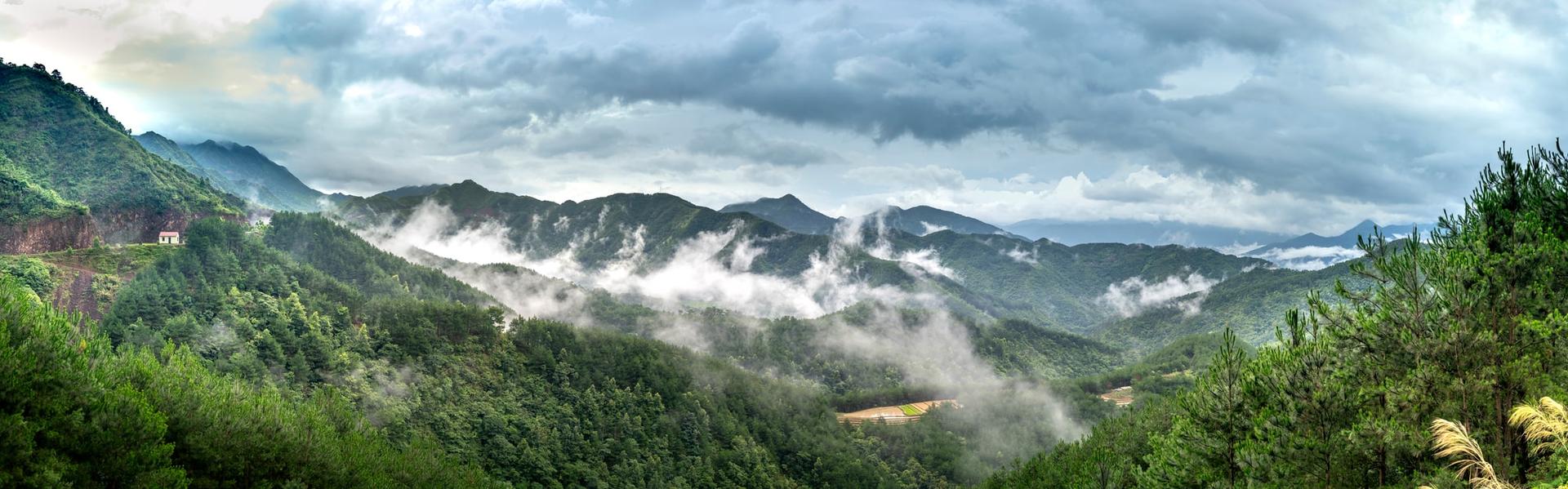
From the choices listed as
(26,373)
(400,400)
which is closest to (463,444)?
(400,400)

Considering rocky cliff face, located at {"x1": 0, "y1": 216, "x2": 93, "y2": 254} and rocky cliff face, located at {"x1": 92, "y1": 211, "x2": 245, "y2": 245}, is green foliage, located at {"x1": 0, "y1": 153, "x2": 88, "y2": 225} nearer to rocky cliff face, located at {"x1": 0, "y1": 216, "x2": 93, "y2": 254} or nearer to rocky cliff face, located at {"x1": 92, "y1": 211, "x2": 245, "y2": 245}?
rocky cliff face, located at {"x1": 0, "y1": 216, "x2": 93, "y2": 254}

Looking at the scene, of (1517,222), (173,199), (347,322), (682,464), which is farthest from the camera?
(173,199)

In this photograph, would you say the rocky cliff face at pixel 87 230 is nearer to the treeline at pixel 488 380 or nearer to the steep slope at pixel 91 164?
the steep slope at pixel 91 164

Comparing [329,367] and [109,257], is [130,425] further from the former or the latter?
[109,257]

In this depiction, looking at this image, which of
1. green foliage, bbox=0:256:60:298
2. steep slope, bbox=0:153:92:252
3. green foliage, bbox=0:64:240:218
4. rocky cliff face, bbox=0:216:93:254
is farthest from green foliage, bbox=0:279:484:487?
green foliage, bbox=0:64:240:218

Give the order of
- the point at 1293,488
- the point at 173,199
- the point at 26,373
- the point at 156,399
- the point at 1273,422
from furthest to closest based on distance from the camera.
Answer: the point at 173,199
the point at 156,399
the point at 26,373
the point at 1273,422
the point at 1293,488

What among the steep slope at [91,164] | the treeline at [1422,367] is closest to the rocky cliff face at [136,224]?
the steep slope at [91,164]

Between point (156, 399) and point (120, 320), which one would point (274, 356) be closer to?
point (120, 320)
